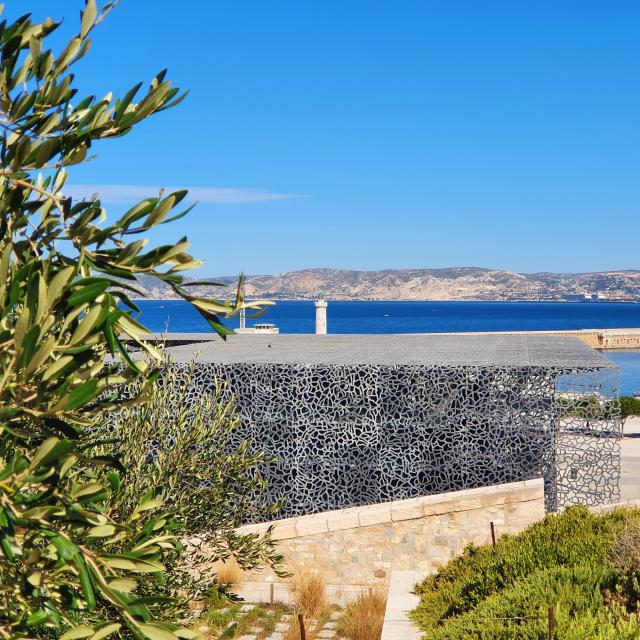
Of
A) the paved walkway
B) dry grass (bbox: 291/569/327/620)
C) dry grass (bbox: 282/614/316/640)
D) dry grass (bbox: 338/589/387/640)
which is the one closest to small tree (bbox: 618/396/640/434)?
the paved walkway

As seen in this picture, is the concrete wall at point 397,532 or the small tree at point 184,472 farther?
the concrete wall at point 397,532

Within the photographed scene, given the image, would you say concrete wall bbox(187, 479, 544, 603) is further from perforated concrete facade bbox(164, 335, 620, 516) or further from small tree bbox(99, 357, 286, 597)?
small tree bbox(99, 357, 286, 597)

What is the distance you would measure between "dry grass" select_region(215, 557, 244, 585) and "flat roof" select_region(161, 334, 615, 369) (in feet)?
12.1

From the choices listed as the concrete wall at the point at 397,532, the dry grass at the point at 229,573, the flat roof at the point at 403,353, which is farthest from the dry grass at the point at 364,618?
the flat roof at the point at 403,353

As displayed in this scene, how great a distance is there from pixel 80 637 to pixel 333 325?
5548 inches

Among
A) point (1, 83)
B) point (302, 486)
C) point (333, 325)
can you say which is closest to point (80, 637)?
point (1, 83)

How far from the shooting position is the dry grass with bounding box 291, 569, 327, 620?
1128 cm

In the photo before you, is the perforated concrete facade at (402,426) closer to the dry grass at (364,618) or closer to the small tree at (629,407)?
the dry grass at (364,618)

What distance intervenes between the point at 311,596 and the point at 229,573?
1629 millimetres

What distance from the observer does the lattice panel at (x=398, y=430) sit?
1415cm

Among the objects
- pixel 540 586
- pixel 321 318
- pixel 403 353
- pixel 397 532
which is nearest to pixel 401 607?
pixel 540 586

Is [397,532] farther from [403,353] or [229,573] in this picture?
[403,353]

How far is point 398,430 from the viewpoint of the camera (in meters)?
14.6

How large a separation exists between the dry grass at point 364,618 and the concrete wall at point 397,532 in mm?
1684
